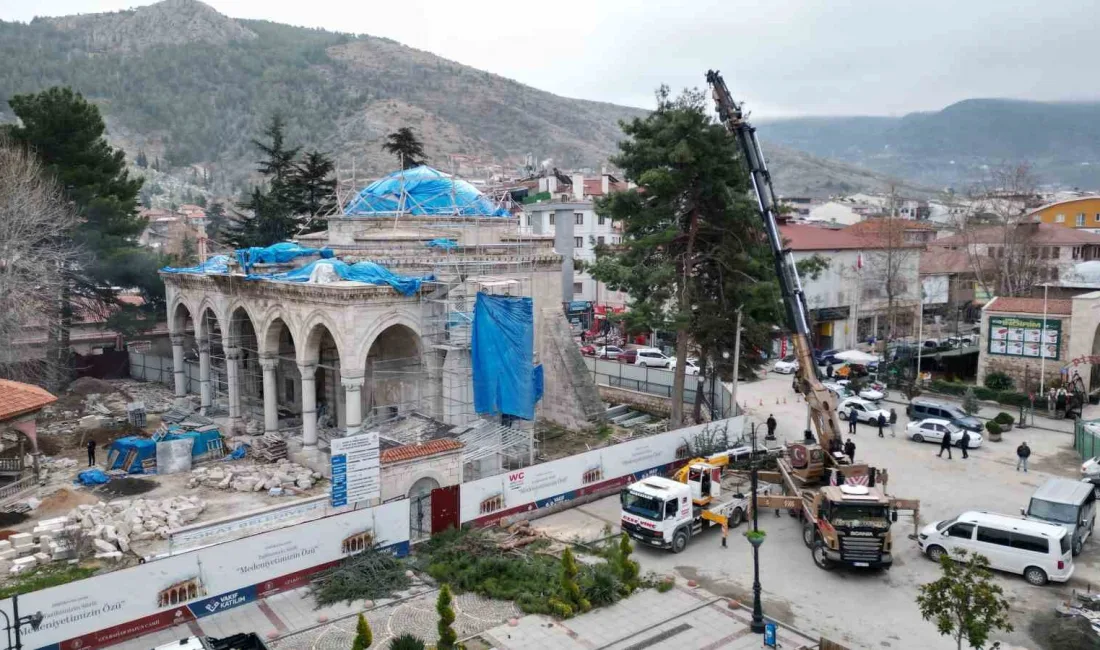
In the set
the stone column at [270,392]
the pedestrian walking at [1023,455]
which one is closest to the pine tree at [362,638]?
the stone column at [270,392]

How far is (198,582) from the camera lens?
45.7ft

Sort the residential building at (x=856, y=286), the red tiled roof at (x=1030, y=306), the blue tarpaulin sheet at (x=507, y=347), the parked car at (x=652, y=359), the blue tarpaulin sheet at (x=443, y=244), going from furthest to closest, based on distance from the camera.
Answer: the residential building at (x=856, y=286) → the parked car at (x=652, y=359) → the red tiled roof at (x=1030, y=306) → the blue tarpaulin sheet at (x=443, y=244) → the blue tarpaulin sheet at (x=507, y=347)

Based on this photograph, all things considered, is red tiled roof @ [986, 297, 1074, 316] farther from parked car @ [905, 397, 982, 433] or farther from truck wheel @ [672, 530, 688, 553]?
truck wheel @ [672, 530, 688, 553]

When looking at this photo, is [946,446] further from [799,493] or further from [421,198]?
[421,198]

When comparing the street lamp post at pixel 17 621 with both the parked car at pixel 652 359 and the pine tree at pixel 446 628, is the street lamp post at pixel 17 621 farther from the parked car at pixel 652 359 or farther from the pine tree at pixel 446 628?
the parked car at pixel 652 359

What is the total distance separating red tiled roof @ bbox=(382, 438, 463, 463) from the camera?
1805cm

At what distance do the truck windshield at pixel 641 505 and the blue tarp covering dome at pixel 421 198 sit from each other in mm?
14012

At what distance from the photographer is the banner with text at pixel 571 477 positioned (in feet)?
59.2

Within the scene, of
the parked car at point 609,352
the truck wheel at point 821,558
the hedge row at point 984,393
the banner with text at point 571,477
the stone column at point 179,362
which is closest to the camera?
the truck wheel at point 821,558

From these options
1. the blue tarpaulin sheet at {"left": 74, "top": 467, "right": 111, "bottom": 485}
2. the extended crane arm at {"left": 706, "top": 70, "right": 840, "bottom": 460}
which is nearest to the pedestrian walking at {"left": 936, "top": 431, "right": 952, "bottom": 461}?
the extended crane arm at {"left": 706, "top": 70, "right": 840, "bottom": 460}

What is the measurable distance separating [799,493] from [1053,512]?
17.5 ft

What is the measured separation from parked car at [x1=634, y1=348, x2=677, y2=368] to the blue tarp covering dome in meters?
12.5

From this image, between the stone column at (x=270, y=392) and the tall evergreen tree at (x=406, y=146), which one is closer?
the stone column at (x=270, y=392)

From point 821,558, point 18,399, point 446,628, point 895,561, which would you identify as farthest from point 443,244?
point 895,561
